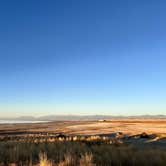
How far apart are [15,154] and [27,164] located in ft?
9.37

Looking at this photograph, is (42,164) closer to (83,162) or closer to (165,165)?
(83,162)

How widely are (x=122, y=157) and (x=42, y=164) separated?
4.78 meters

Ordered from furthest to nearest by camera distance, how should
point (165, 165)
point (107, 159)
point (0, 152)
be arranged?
point (0, 152) → point (107, 159) → point (165, 165)

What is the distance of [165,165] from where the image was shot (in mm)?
12688

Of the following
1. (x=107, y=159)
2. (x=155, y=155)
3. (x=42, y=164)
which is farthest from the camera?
(x=155, y=155)

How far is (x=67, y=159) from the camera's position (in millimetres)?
12016

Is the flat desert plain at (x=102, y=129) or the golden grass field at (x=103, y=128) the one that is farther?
the golden grass field at (x=103, y=128)

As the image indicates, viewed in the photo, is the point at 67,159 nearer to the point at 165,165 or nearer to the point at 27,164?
the point at 27,164

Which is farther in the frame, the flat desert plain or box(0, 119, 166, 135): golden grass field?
box(0, 119, 166, 135): golden grass field

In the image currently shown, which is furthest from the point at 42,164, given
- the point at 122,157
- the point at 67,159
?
the point at 122,157

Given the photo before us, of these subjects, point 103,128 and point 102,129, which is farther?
point 103,128

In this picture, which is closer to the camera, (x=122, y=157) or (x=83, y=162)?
(x=83, y=162)

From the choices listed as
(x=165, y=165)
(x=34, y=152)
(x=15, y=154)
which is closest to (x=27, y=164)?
(x=15, y=154)

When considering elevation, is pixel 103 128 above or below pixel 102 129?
above
